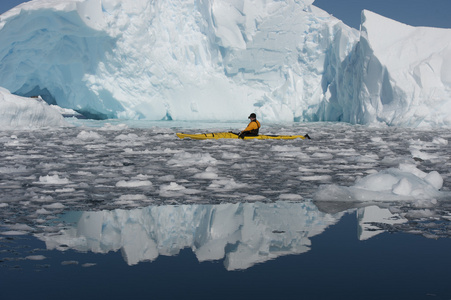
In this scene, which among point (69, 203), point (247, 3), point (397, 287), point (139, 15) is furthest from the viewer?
point (247, 3)

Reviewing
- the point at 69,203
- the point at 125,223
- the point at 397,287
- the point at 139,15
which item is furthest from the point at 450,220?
the point at 139,15

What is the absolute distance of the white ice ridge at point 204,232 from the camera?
2938 mm

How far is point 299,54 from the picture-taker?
2353 centimetres

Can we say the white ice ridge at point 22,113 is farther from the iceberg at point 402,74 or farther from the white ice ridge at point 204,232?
the white ice ridge at point 204,232

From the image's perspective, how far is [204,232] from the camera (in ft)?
11.0

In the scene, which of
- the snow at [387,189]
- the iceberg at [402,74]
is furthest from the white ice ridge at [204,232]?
→ the iceberg at [402,74]

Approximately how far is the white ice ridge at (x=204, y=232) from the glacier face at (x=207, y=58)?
51.2ft

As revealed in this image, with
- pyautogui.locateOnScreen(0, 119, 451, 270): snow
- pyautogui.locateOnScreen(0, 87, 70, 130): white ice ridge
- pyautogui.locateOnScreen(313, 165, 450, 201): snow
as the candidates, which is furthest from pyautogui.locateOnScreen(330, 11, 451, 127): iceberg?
pyautogui.locateOnScreen(313, 165, 450, 201): snow

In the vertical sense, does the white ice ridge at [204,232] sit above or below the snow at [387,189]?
below

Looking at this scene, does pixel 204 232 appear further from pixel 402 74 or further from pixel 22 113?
pixel 402 74

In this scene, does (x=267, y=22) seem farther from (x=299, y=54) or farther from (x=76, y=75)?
(x=76, y=75)

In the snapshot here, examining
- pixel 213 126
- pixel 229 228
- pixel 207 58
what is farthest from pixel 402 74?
pixel 229 228

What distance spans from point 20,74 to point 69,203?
746 inches

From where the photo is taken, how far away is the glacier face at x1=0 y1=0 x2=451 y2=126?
19.0m
